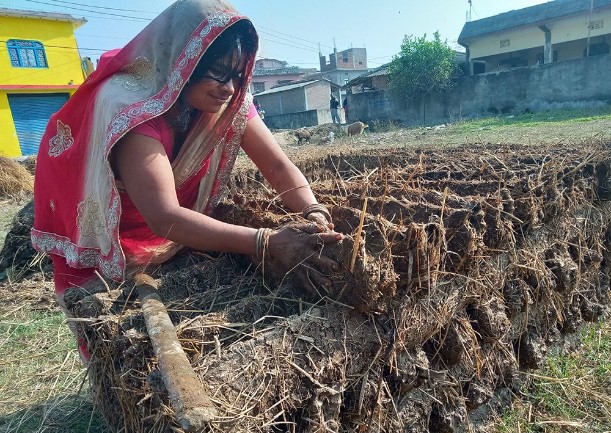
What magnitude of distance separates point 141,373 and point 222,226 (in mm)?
624

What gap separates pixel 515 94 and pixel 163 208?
23405 mm

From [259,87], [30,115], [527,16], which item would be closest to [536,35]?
[527,16]

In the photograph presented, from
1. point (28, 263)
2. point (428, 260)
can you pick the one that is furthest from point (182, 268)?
point (28, 263)

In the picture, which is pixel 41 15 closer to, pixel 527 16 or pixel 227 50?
pixel 227 50

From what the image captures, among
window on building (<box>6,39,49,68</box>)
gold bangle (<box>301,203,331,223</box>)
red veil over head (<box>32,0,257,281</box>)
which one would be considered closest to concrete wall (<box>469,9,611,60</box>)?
window on building (<box>6,39,49,68</box>)

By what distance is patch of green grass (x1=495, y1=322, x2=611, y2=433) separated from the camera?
8.21 feet

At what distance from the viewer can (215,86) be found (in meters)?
2.00

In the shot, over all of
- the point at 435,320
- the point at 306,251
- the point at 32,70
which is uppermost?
the point at 32,70

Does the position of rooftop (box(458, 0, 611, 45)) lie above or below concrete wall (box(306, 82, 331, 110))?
above

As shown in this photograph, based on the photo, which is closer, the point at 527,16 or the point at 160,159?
the point at 160,159

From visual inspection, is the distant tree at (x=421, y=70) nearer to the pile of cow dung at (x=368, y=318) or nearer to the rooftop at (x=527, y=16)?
the rooftop at (x=527, y=16)

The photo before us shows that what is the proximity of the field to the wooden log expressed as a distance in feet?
0.29

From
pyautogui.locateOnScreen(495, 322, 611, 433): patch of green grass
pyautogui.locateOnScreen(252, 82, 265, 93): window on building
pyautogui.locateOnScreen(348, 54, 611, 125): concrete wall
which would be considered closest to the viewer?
pyautogui.locateOnScreen(495, 322, 611, 433): patch of green grass

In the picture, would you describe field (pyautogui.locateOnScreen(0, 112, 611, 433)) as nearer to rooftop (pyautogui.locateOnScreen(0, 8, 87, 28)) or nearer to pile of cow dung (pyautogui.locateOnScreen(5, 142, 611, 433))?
pile of cow dung (pyautogui.locateOnScreen(5, 142, 611, 433))
